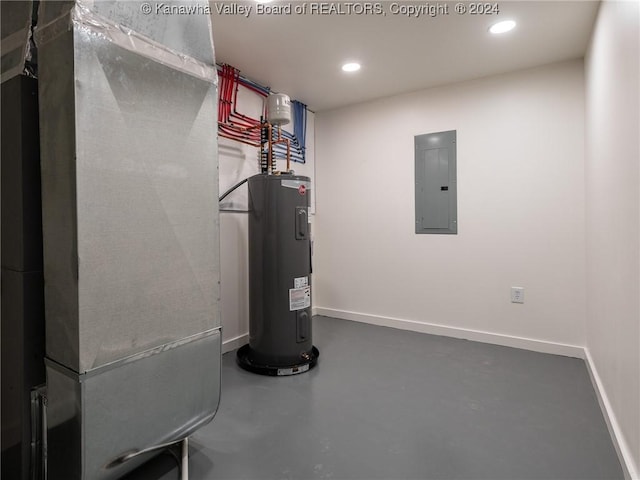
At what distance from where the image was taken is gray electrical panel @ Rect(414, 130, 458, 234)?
3.34m

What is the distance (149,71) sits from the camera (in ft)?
4.16

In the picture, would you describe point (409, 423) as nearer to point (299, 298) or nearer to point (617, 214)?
point (299, 298)

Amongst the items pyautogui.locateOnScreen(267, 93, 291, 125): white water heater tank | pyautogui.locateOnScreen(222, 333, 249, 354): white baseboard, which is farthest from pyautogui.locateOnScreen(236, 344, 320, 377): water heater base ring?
pyautogui.locateOnScreen(267, 93, 291, 125): white water heater tank

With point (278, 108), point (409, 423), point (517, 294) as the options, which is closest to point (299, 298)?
point (409, 423)

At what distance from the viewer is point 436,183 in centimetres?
341

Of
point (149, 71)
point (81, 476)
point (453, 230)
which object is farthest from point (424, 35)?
point (81, 476)

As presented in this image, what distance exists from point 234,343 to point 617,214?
2.78 metres

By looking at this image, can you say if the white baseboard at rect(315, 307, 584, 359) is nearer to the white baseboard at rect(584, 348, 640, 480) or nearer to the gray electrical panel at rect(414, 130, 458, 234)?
the white baseboard at rect(584, 348, 640, 480)

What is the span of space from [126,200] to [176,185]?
0.21 meters

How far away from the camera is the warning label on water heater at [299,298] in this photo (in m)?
2.62

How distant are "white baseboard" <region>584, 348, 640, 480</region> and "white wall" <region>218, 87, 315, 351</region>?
8.41 feet

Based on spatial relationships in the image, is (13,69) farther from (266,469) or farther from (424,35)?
(424,35)

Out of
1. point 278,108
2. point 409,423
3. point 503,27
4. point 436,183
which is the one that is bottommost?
point 409,423

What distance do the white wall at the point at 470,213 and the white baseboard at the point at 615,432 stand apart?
2.28 feet
